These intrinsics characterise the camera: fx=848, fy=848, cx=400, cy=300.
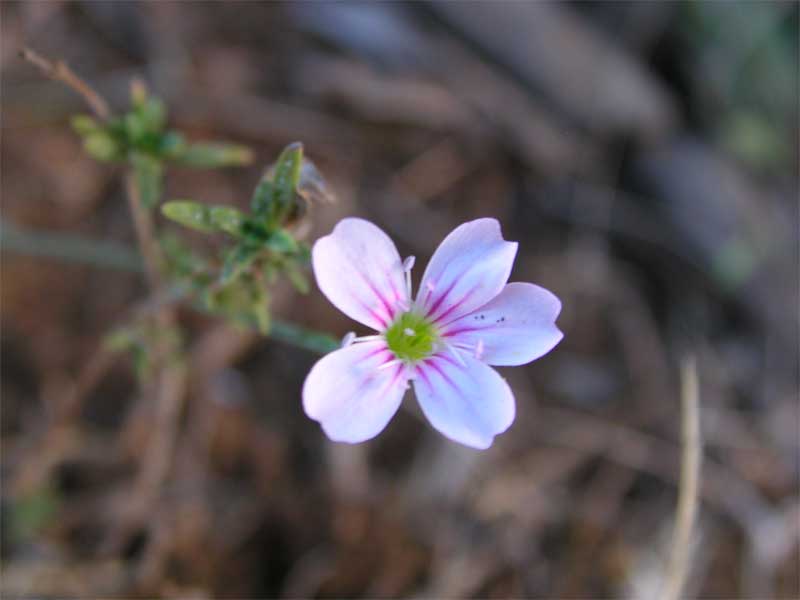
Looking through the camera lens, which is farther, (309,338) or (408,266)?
(309,338)

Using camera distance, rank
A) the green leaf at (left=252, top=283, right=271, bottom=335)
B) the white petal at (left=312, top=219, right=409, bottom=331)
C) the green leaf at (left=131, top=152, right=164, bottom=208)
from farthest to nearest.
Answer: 1. the green leaf at (left=131, top=152, right=164, bottom=208)
2. the green leaf at (left=252, top=283, right=271, bottom=335)
3. the white petal at (left=312, top=219, right=409, bottom=331)

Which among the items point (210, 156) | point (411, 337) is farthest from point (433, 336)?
point (210, 156)

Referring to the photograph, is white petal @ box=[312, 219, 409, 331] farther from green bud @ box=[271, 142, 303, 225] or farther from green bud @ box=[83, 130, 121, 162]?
green bud @ box=[83, 130, 121, 162]

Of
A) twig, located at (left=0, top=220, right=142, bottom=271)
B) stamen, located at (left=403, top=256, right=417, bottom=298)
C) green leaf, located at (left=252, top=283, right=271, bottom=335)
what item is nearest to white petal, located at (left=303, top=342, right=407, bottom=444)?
stamen, located at (left=403, top=256, right=417, bottom=298)

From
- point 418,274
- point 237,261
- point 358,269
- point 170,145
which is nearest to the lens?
point 358,269

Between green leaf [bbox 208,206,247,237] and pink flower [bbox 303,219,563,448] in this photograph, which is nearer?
pink flower [bbox 303,219,563,448]

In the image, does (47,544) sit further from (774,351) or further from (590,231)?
(774,351)

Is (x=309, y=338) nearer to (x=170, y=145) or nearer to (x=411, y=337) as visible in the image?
(x=411, y=337)
